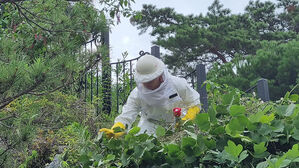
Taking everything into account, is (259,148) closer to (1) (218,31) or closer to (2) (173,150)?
(2) (173,150)

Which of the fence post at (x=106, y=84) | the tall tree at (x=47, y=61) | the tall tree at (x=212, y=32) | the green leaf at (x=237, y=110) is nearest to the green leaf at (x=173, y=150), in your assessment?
the green leaf at (x=237, y=110)

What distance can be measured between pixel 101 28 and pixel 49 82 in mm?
1501

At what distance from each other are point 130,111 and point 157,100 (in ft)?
0.74

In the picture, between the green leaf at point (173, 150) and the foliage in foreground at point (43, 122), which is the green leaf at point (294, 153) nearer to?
the green leaf at point (173, 150)

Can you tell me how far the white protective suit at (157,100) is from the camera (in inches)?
111

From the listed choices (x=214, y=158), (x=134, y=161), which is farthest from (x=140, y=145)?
(x=214, y=158)

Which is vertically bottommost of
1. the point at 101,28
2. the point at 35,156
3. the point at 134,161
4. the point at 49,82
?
the point at 35,156

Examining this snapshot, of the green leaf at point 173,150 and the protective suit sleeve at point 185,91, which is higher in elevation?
the green leaf at point 173,150

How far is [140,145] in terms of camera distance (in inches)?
47.9

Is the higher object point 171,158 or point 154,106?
point 171,158

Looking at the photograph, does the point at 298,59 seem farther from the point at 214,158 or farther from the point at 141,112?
the point at 214,158

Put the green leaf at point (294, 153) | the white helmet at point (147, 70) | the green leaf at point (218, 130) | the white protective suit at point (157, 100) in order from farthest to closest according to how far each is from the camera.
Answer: the white protective suit at point (157, 100)
the white helmet at point (147, 70)
the green leaf at point (218, 130)
the green leaf at point (294, 153)

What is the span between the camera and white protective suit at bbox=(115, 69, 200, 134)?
111 inches

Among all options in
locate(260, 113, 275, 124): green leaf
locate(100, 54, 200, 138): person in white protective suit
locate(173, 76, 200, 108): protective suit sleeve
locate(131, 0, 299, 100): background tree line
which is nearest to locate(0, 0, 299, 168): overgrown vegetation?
locate(260, 113, 275, 124): green leaf
